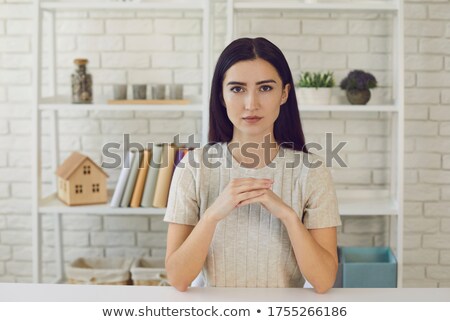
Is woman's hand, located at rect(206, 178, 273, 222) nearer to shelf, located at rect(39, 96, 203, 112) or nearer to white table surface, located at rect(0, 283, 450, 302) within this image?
white table surface, located at rect(0, 283, 450, 302)

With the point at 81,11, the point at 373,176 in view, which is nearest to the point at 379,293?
the point at 373,176

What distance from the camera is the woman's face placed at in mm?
1418

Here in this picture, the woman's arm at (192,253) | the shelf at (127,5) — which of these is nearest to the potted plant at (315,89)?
the shelf at (127,5)

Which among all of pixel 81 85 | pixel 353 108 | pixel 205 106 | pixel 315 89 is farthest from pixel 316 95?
pixel 81 85

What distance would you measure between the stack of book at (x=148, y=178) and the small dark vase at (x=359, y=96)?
26.9 inches

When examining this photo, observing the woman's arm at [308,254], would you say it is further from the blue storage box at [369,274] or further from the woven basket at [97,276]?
the woven basket at [97,276]

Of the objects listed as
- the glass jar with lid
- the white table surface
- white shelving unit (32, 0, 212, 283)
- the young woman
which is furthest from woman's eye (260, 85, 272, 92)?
the glass jar with lid

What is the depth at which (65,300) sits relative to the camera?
1087 millimetres

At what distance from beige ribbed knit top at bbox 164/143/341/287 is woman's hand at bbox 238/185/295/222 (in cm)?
10

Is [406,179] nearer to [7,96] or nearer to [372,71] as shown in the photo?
[372,71]

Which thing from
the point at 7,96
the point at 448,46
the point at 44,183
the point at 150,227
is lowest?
the point at 150,227
